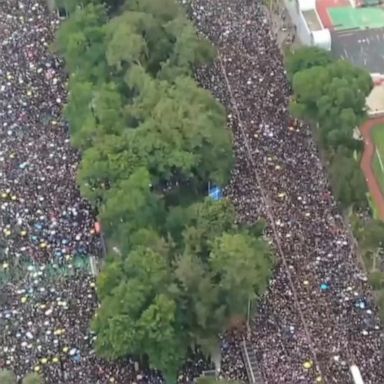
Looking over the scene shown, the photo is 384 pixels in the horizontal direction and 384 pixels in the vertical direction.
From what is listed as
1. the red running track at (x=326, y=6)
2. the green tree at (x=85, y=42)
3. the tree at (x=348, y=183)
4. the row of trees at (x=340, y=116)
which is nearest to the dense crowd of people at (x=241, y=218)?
the tree at (x=348, y=183)

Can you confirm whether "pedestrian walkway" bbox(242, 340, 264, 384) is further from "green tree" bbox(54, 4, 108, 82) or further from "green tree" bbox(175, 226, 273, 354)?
"green tree" bbox(54, 4, 108, 82)

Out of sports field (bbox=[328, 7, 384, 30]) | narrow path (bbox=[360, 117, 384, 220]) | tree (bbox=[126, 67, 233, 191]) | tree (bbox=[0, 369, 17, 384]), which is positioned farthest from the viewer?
sports field (bbox=[328, 7, 384, 30])

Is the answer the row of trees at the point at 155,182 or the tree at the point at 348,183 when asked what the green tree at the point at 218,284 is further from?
the tree at the point at 348,183

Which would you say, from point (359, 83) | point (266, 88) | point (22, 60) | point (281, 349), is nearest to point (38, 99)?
point (22, 60)

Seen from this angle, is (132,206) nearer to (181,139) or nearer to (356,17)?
(181,139)

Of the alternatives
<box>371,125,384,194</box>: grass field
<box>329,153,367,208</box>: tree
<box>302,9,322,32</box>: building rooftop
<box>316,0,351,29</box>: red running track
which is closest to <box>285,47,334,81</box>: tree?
<box>371,125,384,194</box>: grass field

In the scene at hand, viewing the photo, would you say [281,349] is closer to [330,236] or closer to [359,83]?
[330,236]
